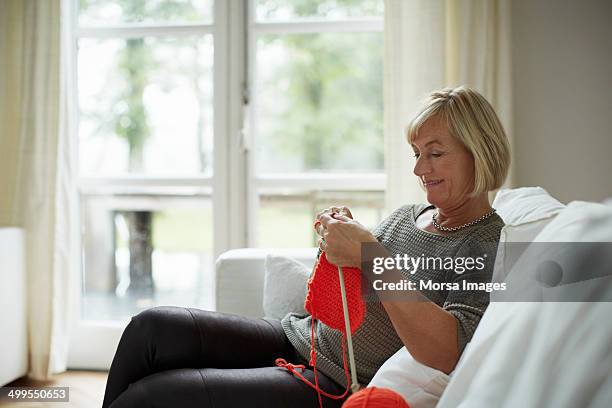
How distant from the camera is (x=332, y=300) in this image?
1442 millimetres

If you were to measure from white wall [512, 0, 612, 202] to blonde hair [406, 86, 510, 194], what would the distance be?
1183mm

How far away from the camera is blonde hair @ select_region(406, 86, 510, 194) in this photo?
146cm

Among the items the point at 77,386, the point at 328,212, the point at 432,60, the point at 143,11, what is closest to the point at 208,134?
the point at 143,11

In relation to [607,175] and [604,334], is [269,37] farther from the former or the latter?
[604,334]

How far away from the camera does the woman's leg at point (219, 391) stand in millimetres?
1347

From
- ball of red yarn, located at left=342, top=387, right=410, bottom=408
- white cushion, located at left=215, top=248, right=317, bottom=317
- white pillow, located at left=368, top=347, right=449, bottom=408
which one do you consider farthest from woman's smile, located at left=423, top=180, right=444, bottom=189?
white cushion, located at left=215, top=248, right=317, bottom=317

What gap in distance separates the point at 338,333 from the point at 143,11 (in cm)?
199

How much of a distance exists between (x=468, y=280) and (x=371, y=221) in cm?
155

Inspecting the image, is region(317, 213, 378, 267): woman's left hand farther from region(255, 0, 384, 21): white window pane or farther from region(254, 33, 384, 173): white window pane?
region(255, 0, 384, 21): white window pane

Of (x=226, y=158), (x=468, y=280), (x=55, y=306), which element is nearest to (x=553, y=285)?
(x=468, y=280)

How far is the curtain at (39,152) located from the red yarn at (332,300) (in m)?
1.67

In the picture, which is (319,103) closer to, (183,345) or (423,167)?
(423,167)

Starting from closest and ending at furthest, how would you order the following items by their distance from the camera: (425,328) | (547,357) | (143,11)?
1. (547,357)
2. (425,328)
3. (143,11)

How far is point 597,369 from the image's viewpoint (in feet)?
3.06
